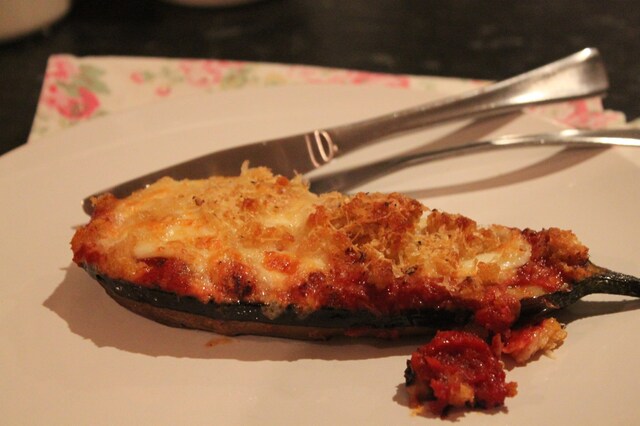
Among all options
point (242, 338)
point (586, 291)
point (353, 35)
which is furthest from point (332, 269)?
point (353, 35)

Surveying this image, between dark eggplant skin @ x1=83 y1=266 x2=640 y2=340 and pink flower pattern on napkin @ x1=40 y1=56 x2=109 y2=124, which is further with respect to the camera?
pink flower pattern on napkin @ x1=40 y1=56 x2=109 y2=124

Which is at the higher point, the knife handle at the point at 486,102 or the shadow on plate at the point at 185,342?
the knife handle at the point at 486,102

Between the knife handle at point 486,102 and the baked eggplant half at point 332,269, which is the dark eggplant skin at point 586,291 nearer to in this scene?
the baked eggplant half at point 332,269

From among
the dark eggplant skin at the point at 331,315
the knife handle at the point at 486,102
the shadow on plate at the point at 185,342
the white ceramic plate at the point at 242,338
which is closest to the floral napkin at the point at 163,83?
the knife handle at the point at 486,102

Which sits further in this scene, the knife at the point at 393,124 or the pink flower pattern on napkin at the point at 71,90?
the pink flower pattern on napkin at the point at 71,90

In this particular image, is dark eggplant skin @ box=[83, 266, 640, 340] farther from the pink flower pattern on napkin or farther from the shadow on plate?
the pink flower pattern on napkin

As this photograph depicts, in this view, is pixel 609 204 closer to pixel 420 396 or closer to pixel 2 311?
pixel 420 396

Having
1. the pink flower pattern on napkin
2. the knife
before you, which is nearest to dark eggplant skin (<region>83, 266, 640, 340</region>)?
the knife
